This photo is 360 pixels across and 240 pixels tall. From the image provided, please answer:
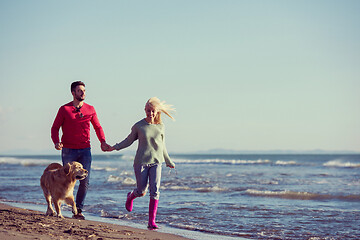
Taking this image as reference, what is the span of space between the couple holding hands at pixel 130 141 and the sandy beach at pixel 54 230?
577 mm

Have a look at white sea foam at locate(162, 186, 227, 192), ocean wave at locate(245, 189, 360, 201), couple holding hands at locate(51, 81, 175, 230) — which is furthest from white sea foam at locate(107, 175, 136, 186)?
couple holding hands at locate(51, 81, 175, 230)

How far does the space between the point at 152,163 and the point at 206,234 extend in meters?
1.49

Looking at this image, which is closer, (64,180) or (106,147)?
(64,180)

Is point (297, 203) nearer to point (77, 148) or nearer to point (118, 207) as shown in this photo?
point (118, 207)

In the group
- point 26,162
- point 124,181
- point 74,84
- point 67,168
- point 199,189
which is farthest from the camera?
point 26,162

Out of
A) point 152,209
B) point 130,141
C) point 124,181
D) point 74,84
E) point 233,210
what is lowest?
point 124,181

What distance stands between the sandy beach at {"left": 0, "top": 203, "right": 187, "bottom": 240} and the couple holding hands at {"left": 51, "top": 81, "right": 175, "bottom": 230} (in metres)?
0.58

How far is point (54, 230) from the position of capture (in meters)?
4.74

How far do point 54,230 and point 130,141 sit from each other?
1.49 m

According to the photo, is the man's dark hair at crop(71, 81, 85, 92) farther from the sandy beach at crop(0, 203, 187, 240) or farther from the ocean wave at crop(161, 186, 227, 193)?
the ocean wave at crop(161, 186, 227, 193)

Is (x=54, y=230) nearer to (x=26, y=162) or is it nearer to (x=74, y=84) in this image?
(x=74, y=84)

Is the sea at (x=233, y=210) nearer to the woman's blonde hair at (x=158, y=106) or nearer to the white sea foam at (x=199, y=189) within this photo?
the white sea foam at (x=199, y=189)

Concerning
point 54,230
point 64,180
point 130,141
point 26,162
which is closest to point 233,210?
point 130,141

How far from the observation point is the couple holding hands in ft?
18.0
